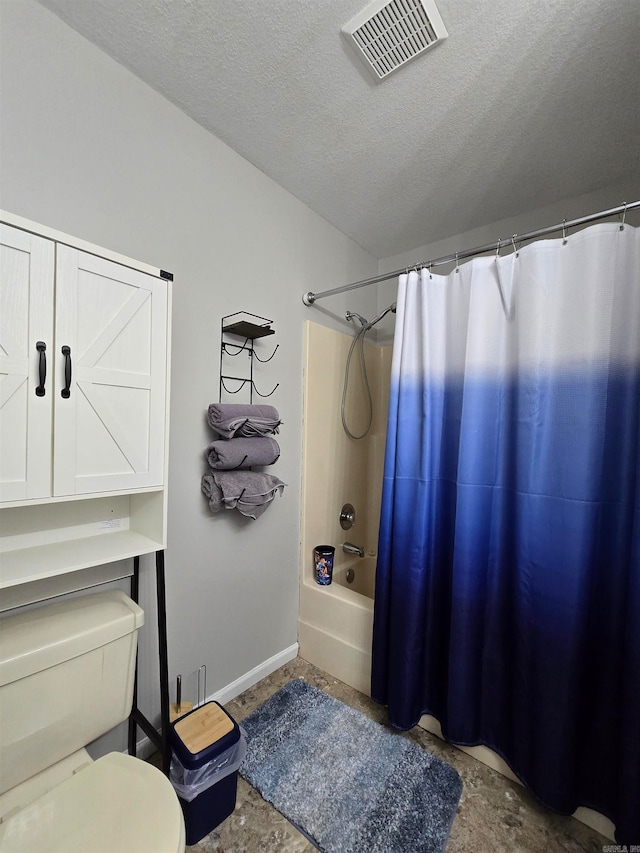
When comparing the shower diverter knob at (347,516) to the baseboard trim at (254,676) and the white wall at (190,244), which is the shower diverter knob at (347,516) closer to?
the white wall at (190,244)

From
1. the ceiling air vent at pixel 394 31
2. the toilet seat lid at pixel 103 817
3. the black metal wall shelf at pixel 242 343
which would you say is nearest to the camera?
the toilet seat lid at pixel 103 817

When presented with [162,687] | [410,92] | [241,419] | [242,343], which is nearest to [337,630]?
[162,687]

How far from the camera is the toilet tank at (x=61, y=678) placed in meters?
0.96

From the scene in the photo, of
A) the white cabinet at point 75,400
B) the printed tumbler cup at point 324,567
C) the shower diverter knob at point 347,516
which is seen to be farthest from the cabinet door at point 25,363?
the shower diverter knob at point 347,516

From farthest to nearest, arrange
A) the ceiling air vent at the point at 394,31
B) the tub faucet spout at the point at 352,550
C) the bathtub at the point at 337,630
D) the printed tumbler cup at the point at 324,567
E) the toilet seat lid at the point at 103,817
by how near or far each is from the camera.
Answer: the tub faucet spout at the point at 352,550
the printed tumbler cup at the point at 324,567
the bathtub at the point at 337,630
the ceiling air vent at the point at 394,31
the toilet seat lid at the point at 103,817

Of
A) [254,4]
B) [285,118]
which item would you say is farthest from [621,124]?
[254,4]

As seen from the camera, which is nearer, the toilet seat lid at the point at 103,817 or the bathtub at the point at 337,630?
the toilet seat lid at the point at 103,817

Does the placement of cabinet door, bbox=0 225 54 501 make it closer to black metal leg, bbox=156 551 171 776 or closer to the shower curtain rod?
black metal leg, bbox=156 551 171 776

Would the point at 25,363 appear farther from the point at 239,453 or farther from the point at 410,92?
the point at 410,92

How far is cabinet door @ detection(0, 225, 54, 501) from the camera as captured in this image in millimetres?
914

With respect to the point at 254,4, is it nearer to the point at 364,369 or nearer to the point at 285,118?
the point at 285,118

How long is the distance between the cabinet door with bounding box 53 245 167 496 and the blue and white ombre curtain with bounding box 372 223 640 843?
39.5 inches

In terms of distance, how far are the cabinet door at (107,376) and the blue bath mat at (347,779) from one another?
4.00ft

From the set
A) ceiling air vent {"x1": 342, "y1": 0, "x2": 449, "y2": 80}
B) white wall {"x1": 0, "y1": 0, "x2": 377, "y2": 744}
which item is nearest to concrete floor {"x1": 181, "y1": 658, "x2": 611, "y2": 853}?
white wall {"x1": 0, "y1": 0, "x2": 377, "y2": 744}
